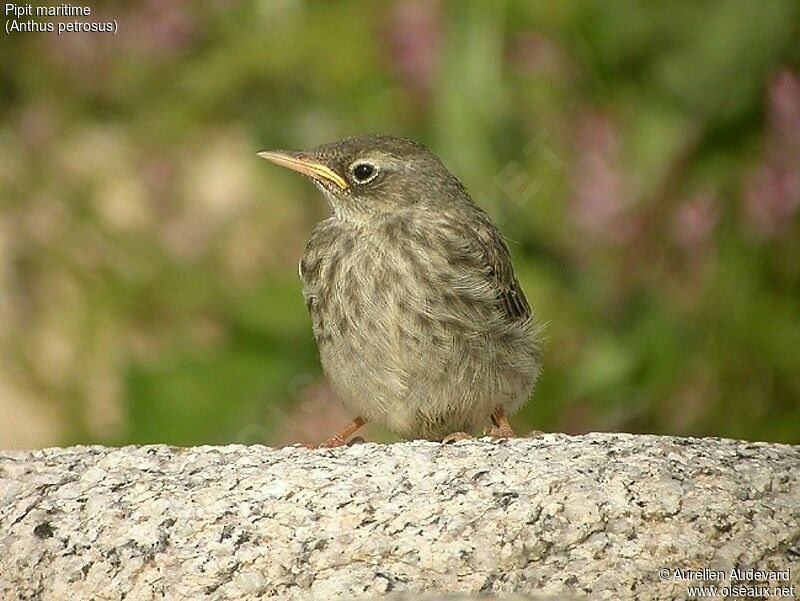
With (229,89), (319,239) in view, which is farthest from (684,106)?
(229,89)

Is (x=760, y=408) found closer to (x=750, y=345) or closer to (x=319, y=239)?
(x=750, y=345)

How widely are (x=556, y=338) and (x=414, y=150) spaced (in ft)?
4.23

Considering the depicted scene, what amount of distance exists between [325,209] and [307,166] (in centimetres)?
230

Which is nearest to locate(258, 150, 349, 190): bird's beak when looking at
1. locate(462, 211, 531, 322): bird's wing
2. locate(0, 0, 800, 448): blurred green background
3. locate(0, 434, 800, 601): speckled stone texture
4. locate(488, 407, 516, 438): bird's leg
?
locate(462, 211, 531, 322): bird's wing

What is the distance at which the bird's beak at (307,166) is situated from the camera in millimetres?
5820

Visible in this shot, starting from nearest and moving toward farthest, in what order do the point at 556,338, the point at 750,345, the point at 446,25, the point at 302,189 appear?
the point at 750,345
the point at 556,338
the point at 446,25
the point at 302,189

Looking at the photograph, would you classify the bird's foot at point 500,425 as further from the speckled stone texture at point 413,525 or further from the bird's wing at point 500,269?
the speckled stone texture at point 413,525

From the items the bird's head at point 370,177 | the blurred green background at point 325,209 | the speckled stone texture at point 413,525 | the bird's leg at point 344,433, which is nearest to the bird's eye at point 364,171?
the bird's head at point 370,177

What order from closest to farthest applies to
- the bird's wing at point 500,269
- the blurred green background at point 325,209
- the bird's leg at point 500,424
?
1. the bird's leg at point 500,424
2. the bird's wing at point 500,269
3. the blurred green background at point 325,209

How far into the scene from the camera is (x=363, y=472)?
4316mm

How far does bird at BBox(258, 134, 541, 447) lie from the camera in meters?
5.32

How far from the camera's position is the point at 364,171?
19.3ft

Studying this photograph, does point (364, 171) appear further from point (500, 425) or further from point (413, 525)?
point (413, 525)

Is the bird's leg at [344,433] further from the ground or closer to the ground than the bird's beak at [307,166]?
closer to the ground
